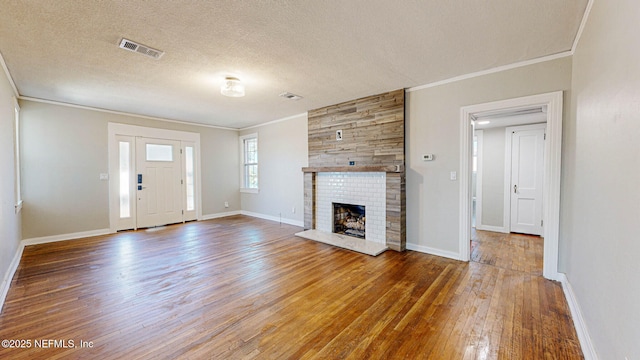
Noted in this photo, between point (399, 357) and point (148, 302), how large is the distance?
232 centimetres

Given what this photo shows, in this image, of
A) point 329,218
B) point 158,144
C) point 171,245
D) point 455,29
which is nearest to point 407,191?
point 329,218

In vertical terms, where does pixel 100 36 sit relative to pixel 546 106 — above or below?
above

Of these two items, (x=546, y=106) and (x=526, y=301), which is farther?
(x=546, y=106)

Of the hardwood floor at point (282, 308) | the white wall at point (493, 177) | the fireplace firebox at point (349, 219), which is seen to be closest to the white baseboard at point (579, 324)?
the hardwood floor at point (282, 308)

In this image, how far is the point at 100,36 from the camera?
2.38 metres

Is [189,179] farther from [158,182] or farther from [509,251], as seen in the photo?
[509,251]

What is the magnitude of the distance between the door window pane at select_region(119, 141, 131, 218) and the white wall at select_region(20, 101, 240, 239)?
0.25m

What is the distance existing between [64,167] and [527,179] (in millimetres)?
8919

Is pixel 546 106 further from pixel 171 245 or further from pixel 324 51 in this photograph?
pixel 171 245

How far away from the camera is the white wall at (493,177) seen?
5.38m

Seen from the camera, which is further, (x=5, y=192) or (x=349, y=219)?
(x=349, y=219)

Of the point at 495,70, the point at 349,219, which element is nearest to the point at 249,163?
→ the point at 349,219

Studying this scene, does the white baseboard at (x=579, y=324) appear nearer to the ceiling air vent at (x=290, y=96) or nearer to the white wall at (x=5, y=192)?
the ceiling air vent at (x=290, y=96)

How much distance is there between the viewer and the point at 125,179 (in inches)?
215
